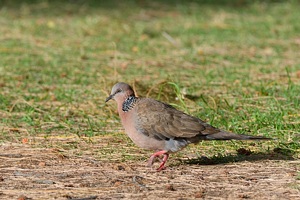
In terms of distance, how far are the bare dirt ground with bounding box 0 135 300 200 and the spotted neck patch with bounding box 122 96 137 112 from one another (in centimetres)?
39

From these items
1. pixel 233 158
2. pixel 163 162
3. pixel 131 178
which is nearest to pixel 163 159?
pixel 163 162

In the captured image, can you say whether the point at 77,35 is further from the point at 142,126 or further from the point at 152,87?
the point at 142,126

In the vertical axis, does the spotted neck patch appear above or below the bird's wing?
above

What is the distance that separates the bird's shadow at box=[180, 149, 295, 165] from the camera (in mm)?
5590

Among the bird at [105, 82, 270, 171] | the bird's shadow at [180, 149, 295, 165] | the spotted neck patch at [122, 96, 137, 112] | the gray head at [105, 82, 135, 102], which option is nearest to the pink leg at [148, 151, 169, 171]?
the bird at [105, 82, 270, 171]

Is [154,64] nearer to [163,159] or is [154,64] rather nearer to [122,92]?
[122,92]

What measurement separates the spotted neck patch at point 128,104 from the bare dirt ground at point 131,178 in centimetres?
39

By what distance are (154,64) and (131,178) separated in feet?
14.7

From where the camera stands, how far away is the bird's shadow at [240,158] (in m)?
5.59

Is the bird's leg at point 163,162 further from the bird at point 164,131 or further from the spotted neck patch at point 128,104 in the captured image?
the spotted neck patch at point 128,104

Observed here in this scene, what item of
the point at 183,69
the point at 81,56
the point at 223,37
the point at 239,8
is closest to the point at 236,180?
the point at 183,69

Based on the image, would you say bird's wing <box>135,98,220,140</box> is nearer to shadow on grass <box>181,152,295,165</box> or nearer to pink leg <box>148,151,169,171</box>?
pink leg <box>148,151,169,171</box>

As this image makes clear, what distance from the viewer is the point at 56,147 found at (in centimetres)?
599

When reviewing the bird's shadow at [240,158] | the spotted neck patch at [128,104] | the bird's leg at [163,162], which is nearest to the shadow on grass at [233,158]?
the bird's shadow at [240,158]
